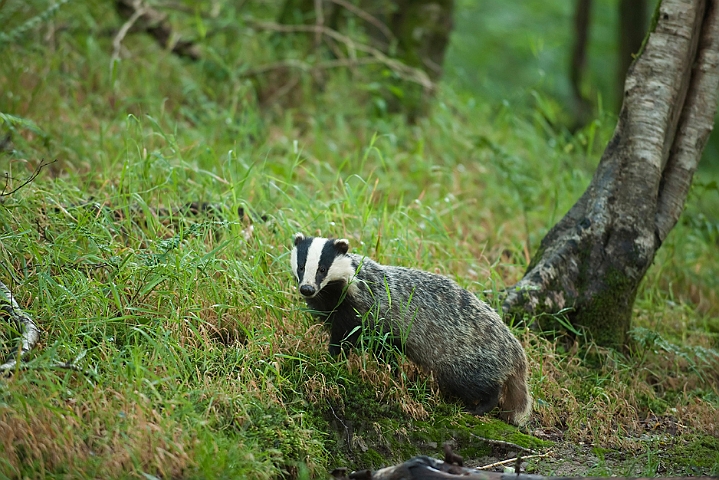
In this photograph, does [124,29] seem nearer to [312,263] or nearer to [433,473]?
[312,263]

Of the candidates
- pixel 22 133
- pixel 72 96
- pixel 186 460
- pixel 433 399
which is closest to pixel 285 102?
pixel 72 96

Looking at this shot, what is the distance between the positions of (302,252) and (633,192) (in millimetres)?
2200

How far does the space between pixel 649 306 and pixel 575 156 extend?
2.65m

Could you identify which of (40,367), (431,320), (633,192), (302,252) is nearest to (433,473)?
(431,320)

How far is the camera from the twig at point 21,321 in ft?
10.6

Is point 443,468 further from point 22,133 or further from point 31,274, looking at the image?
point 22,133

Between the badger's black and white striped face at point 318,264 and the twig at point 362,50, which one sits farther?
the twig at point 362,50

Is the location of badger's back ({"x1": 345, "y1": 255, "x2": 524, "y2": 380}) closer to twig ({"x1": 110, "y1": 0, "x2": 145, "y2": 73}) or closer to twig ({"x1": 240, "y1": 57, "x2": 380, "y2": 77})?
twig ({"x1": 110, "y1": 0, "x2": 145, "y2": 73})

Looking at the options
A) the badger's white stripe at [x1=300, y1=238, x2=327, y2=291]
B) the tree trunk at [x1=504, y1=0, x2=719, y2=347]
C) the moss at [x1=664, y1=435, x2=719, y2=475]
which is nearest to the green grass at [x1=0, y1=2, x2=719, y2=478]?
the moss at [x1=664, y1=435, x2=719, y2=475]

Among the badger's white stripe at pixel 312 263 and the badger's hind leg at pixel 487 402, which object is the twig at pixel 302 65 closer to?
the badger's white stripe at pixel 312 263

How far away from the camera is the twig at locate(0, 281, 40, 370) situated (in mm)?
3232

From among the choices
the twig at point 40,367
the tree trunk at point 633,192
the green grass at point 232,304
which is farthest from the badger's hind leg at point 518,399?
the twig at point 40,367

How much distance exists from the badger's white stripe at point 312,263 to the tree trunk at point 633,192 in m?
1.38

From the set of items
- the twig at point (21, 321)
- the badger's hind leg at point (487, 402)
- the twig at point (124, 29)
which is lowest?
the badger's hind leg at point (487, 402)
